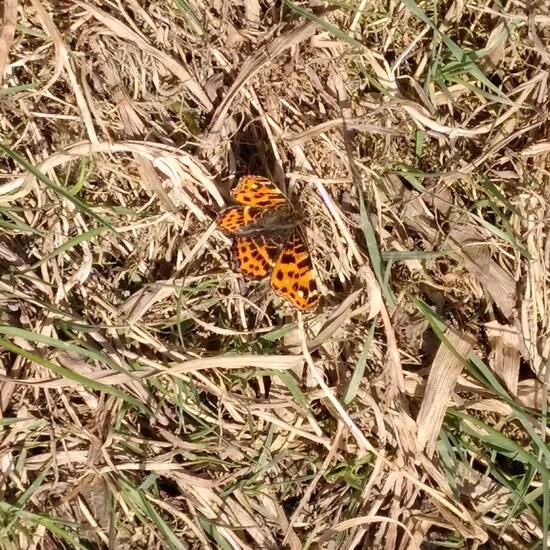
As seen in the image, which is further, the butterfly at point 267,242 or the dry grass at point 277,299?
the dry grass at point 277,299

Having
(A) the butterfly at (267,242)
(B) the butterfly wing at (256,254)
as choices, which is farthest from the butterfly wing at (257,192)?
(B) the butterfly wing at (256,254)

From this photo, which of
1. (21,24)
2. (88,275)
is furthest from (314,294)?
(21,24)

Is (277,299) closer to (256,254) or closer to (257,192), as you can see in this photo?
(256,254)

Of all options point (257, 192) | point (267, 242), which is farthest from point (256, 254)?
point (257, 192)

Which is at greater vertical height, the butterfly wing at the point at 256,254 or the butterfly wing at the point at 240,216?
the butterfly wing at the point at 240,216

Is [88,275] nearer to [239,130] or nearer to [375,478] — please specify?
[239,130]

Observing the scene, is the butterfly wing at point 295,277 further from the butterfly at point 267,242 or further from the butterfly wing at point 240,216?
the butterfly wing at point 240,216
